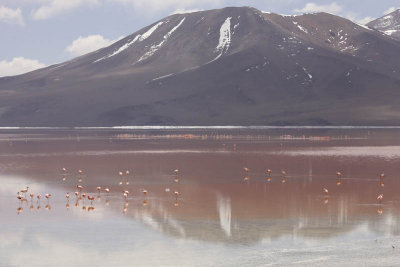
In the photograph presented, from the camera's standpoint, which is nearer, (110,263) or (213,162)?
(110,263)

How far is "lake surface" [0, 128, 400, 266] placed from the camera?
80.0ft

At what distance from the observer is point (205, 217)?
109 ft

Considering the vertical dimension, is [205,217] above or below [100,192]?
below

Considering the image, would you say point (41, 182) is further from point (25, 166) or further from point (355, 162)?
point (355, 162)

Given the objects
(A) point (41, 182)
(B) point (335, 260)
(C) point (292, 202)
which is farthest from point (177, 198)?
(B) point (335, 260)

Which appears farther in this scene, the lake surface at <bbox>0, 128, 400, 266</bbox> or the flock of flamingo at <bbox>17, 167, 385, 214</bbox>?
the flock of flamingo at <bbox>17, 167, 385, 214</bbox>

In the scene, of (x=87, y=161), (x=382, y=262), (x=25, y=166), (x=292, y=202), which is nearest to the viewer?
(x=382, y=262)

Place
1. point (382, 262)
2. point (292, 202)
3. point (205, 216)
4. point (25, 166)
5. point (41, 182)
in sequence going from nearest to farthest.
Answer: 1. point (382, 262)
2. point (205, 216)
3. point (292, 202)
4. point (41, 182)
5. point (25, 166)

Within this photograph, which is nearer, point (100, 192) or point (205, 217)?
point (205, 217)

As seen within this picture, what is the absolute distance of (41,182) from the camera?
51156 millimetres

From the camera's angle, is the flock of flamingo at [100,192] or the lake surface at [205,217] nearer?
the lake surface at [205,217]

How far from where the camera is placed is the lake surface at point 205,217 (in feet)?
80.0

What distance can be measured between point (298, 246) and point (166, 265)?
5427mm

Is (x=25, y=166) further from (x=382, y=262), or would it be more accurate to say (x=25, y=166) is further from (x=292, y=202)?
(x=382, y=262)
